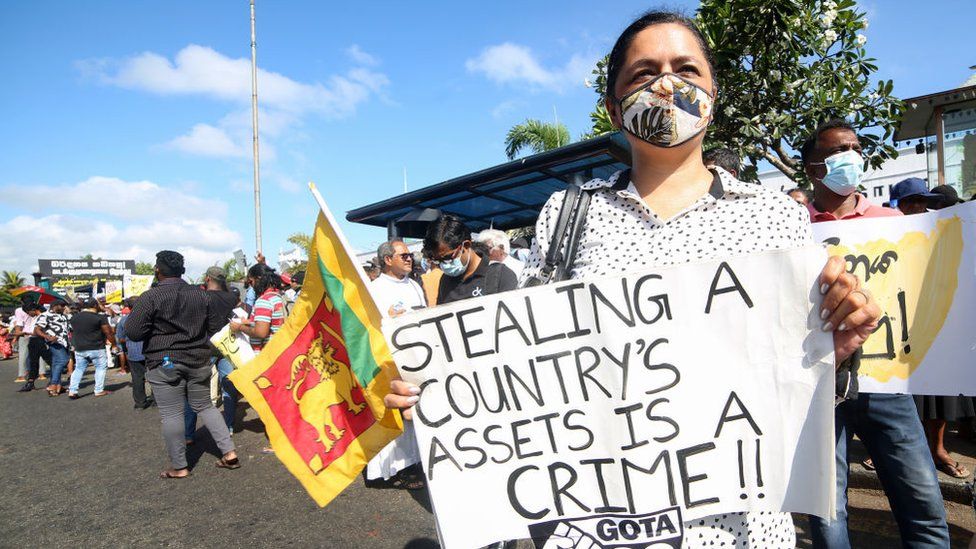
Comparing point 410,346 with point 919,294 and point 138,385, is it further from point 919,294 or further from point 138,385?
point 138,385

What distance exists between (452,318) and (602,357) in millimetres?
398

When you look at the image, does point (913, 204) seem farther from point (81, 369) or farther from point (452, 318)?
point (81, 369)

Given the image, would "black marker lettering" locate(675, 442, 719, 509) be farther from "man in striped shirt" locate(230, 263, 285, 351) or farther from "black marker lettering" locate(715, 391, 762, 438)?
"man in striped shirt" locate(230, 263, 285, 351)

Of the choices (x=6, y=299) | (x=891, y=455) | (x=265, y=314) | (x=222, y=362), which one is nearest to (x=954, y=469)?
(x=891, y=455)

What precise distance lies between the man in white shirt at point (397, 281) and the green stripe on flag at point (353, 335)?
3.09 metres

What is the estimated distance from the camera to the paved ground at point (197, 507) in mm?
3713

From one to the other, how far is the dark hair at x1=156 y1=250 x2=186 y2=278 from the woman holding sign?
4984 millimetres

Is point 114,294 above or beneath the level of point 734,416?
above

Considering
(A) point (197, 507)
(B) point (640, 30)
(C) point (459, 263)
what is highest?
(B) point (640, 30)

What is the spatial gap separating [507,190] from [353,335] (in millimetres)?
7308

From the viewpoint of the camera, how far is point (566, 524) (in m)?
1.40

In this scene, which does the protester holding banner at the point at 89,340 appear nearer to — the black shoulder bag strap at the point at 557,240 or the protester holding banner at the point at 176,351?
the protester holding banner at the point at 176,351

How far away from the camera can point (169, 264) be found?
216 inches

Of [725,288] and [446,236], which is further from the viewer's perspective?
[446,236]
